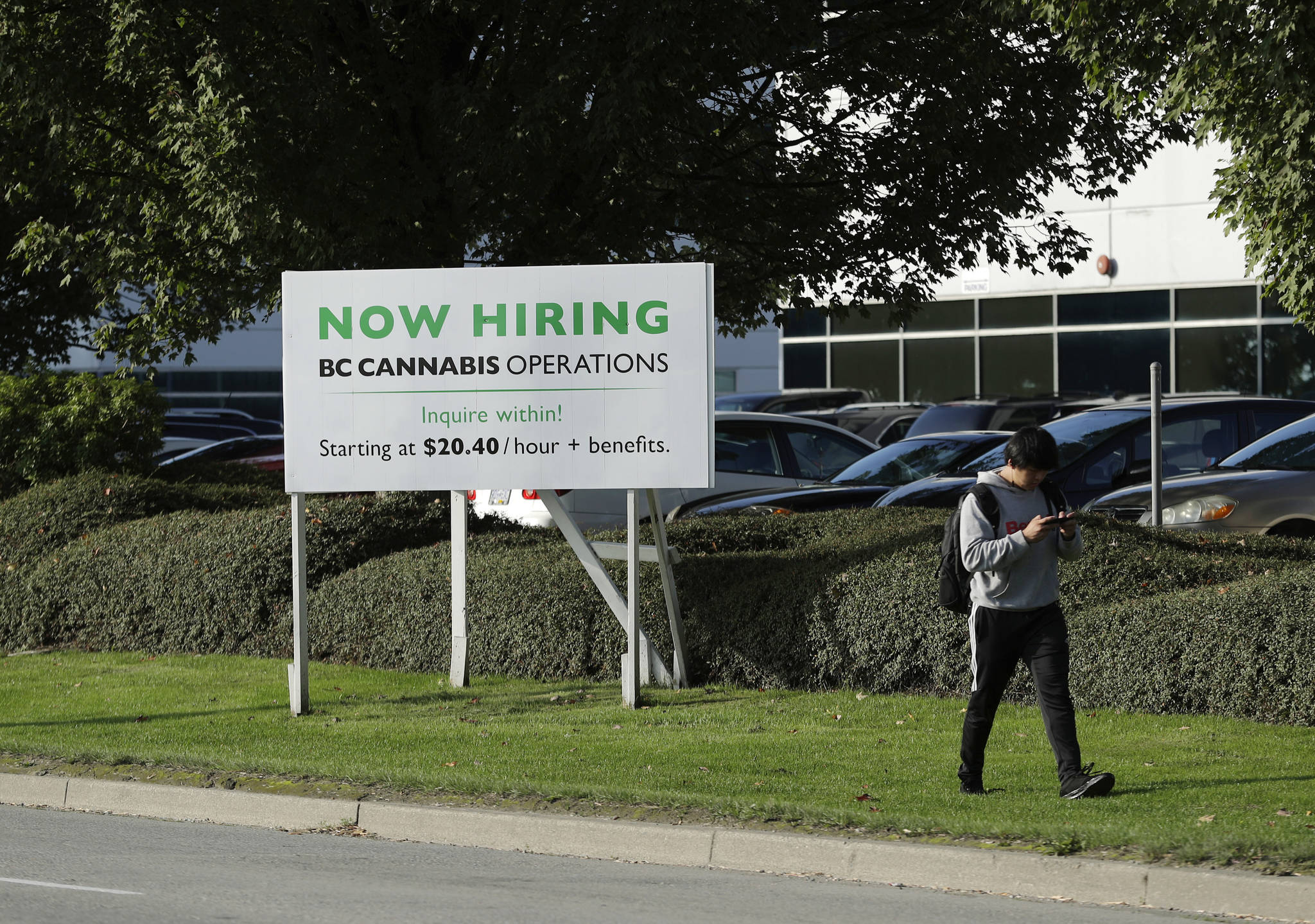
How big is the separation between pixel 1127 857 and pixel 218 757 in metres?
4.82

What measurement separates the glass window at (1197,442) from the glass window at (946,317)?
699 inches

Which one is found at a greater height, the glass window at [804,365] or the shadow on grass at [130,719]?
the glass window at [804,365]

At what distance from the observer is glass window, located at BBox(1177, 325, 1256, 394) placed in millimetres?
29906

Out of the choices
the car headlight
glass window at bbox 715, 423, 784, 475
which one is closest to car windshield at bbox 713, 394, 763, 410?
glass window at bbox 715, 423, 784, 475

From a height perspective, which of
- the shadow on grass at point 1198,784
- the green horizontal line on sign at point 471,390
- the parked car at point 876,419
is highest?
the parked car at point 876,419

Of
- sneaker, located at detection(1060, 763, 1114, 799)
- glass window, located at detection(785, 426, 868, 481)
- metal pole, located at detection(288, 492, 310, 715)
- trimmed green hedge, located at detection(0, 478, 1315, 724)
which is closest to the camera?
sneaker, located at detection(1060, 763, 1114, 799)

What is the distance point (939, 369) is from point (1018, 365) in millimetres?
1819

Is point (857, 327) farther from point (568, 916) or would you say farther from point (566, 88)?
point (568, 916)

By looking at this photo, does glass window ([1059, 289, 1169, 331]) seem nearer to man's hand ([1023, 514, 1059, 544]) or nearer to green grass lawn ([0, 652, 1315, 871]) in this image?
green grass lawn ([0, 652, 1315, 871])

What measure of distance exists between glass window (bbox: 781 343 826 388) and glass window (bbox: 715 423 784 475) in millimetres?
19439

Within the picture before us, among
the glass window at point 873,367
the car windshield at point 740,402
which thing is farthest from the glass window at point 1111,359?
the car windshield at point 740,402

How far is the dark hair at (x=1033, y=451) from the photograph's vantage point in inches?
286

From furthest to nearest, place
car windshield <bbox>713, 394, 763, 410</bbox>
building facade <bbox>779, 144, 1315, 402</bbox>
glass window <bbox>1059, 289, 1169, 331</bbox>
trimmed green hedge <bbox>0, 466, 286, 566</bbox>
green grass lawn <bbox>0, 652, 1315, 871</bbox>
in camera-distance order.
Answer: glass window <bbox>1059, 289, 1169, 331</bbox>
building facade <bbox>779, 144, 1315, 402</bbox>
car windshield <bbox>713, 394, 763, 410</bbox>
trimmed green hedge <bbox>0, 466, 286, 566</bbox>
green grass lawn <bbox>0, 652, 1315, 871</bbox>

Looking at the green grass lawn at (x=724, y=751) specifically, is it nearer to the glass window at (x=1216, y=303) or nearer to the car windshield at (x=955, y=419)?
the car windshield at (x=955, y=419)
